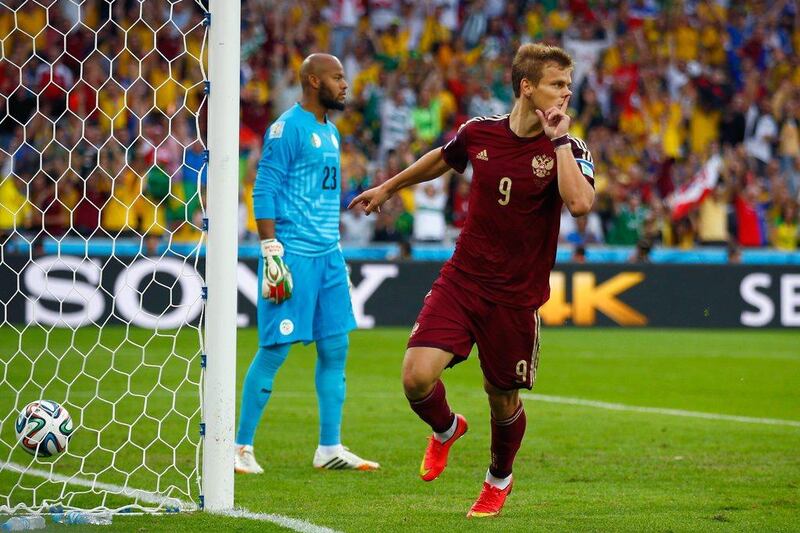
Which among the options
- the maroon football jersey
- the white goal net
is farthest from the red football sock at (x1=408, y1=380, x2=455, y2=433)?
the white goal net

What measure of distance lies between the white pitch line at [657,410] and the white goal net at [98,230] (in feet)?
9.97

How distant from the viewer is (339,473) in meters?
7.08

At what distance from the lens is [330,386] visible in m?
7.38

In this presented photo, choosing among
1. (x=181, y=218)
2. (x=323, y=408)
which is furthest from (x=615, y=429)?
(x=181, y=218)

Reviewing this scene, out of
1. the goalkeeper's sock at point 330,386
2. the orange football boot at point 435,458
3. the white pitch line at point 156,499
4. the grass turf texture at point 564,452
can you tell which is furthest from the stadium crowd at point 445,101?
the orange football boot at point 435,458

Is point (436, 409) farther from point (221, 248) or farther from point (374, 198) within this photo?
point (221, 248)

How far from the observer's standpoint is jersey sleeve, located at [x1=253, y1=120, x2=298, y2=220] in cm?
719

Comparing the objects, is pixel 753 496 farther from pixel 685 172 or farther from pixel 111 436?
pixel 685 172

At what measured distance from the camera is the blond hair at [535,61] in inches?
218

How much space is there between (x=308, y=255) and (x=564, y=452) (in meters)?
2.09

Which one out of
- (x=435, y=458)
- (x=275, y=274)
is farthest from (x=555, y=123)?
(x=275, y=274)

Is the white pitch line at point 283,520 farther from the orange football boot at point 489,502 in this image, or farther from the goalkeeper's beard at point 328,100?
the goalkeeper's beard at point 328,100

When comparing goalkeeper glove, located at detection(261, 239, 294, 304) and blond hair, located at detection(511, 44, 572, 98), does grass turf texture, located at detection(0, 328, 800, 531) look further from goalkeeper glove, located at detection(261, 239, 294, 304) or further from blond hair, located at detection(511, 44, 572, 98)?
blond hair, located at detection(511, 44, 572, 98)

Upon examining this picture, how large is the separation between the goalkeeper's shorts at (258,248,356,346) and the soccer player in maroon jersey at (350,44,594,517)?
5.26 feet
